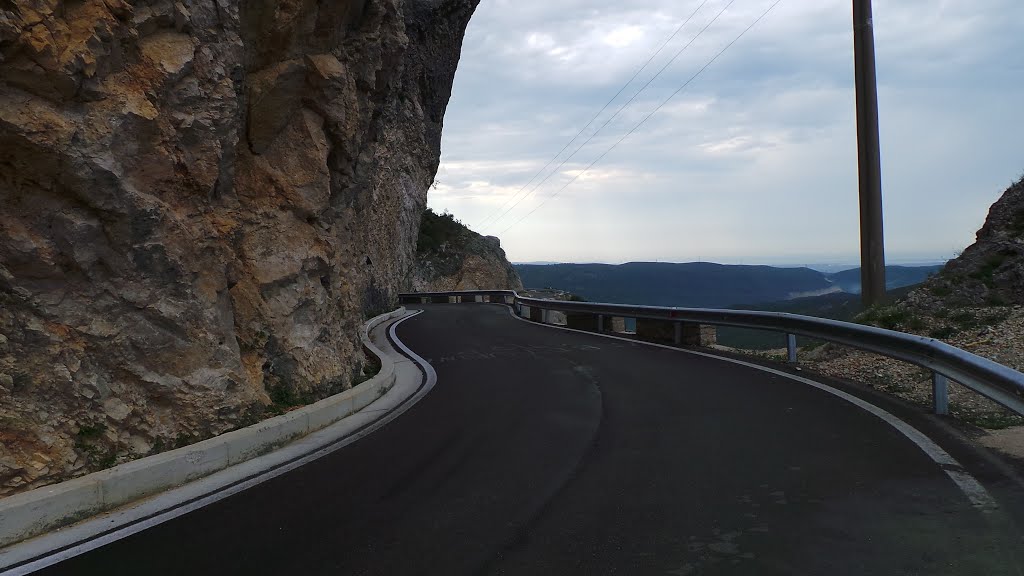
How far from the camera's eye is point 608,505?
17.1ft

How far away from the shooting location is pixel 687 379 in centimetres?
1097

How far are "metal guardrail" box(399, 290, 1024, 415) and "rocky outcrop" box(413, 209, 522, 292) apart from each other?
43.4m

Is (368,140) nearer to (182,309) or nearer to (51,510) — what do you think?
(182,309)

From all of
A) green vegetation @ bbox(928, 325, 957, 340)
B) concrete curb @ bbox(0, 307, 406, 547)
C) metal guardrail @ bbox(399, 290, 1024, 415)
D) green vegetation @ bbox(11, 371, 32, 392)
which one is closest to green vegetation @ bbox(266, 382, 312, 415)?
concrete curb @ bbox(0, 307, 406, 547)

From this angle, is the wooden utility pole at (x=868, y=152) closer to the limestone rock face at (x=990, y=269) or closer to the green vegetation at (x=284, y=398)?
the limestone rock face at (x=990, y=269)

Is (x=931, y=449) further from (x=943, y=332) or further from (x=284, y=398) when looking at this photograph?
(x=284, y=398)

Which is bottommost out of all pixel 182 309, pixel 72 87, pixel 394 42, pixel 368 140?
pixel 182 309

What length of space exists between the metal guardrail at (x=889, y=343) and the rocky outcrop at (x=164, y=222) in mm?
7337

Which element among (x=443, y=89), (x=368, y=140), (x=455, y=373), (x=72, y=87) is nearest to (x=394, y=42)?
(x=368, y=140)

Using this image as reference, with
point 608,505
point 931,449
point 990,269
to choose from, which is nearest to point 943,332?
point 990,269

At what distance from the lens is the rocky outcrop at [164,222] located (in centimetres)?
601

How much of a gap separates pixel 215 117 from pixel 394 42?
691 cm

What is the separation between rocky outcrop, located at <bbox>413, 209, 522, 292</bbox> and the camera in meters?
62.9

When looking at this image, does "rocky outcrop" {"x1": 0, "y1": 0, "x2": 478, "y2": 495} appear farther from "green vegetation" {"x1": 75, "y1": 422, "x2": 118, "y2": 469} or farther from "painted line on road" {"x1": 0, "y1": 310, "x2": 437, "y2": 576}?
"painted line on road" {"x1": 0, "y1": 310, "x2": 437, "y2": 576}
